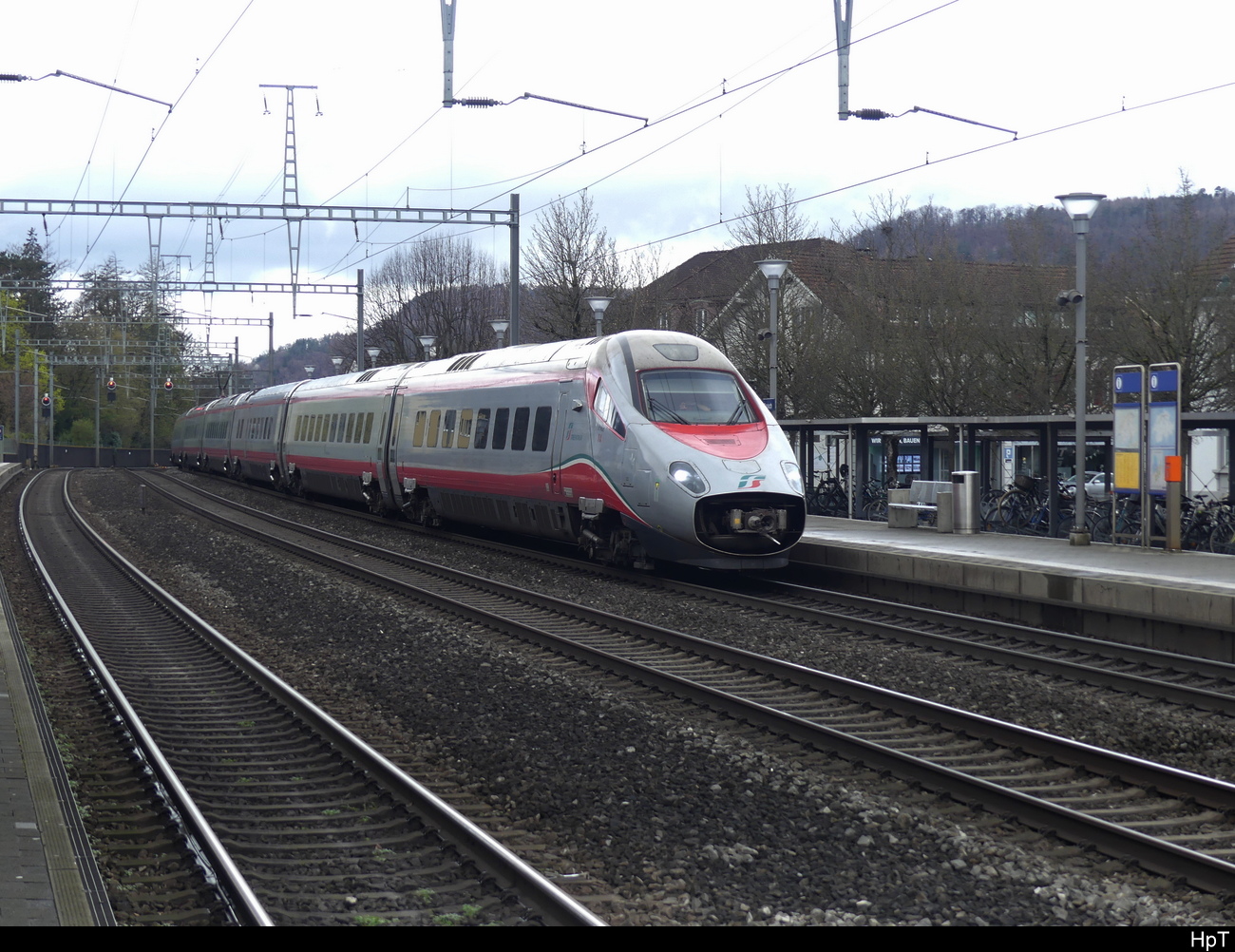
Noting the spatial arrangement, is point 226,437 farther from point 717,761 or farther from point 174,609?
point 717,761

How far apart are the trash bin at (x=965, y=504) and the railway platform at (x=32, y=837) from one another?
14.6m

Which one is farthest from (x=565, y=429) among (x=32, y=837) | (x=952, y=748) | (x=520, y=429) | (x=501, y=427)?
(x=32, y=837)

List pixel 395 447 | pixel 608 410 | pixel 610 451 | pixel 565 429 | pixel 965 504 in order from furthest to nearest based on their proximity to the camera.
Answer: pixel 395 447, pixel 965 504, pixel 565 429, pixel 608 410, pixel 610 451

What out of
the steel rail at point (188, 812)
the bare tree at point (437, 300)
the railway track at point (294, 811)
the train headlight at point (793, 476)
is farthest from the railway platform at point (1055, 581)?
the bare tree at point (437, 300)

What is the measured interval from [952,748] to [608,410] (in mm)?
9079

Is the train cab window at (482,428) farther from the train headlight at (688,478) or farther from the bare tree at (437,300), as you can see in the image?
the bare tree at (437,300)

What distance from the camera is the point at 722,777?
7.52 m

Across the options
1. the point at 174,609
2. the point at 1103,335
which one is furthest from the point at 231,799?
the point at 1103,335

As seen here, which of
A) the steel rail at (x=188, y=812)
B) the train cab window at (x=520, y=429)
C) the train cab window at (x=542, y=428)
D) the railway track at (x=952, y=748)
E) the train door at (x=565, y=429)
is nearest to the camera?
the steel rail at (x=188, y=812)

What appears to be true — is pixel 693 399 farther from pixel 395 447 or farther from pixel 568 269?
pixel 568 269

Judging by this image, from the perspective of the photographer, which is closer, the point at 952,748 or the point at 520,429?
the point at 952,748

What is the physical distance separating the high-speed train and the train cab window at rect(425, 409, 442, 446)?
0.02 meters

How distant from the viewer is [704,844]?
20.7ft

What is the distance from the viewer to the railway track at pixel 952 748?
249 inches
